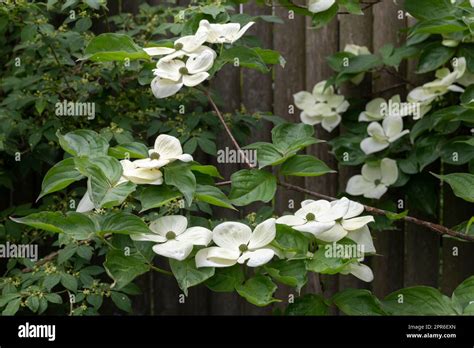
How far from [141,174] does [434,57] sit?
3.93 ft

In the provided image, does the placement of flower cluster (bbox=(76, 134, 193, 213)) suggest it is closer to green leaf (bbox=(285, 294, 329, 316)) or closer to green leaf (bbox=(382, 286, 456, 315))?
green leaf (bbox=(285, 294, 329, 316))

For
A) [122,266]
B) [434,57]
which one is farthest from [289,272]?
[434,57]

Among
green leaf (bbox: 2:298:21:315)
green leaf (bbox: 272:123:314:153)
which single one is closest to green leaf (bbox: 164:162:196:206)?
green leaf (bbox: 272:123:314:153)

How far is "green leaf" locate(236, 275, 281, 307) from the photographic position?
1.39 metres

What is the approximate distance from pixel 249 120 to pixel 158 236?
40.7 inches

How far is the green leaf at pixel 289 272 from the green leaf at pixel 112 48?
51cm

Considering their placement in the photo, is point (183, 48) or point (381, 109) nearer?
point (183, 48)

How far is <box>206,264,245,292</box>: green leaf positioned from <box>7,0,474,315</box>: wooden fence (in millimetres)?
1098

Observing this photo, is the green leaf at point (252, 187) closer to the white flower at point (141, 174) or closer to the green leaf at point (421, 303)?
the white flower at point (141, 174)

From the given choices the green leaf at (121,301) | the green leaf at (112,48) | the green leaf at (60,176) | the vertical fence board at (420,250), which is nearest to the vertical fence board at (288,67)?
A: the vertical fence board at (420,250)

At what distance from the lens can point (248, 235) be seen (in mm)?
1481

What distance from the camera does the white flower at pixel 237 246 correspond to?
1422mm

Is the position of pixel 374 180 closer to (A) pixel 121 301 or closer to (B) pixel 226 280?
(A) pixel 121 301

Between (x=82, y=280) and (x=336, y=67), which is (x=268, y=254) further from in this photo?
(x=336, y=67)
